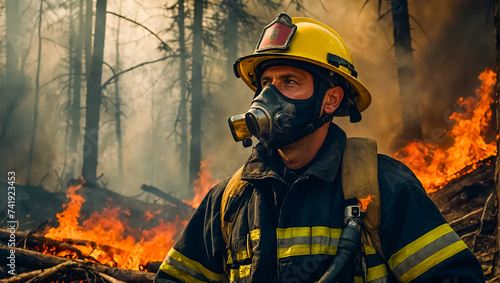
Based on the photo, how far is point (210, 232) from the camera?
2.74 meters

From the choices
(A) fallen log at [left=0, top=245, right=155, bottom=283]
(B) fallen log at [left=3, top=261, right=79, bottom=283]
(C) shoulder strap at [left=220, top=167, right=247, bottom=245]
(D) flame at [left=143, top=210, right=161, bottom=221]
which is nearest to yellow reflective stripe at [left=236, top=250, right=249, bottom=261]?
(C) shoulder strap at [left=220, top=167, right=247, bottom=245]

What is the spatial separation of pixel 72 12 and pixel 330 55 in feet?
49.6

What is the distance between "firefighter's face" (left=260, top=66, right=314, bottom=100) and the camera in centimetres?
261

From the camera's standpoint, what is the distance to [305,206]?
2385 millimetres

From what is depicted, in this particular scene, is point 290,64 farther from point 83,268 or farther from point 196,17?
point 196,17

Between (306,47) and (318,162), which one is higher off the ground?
(306,47)

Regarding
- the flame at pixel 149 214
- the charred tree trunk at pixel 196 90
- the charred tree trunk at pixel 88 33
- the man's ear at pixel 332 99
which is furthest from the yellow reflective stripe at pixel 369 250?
the charred tree trunk at pixel 88 33

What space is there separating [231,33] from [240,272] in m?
14.5

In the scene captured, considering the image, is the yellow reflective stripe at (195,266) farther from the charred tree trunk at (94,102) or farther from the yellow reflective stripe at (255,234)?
the charred tree trunk at (94,102)

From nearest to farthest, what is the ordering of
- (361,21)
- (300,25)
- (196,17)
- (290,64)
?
(290,64)
(300,25)
(361,21)
(196,17)

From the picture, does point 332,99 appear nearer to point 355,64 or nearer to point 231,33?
point 355,64

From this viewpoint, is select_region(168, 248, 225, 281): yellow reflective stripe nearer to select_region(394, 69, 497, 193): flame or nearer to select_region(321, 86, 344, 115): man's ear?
select_region(321, 86, 344, 115): man's ear

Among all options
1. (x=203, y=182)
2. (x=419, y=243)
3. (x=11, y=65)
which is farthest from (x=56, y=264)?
(x=11, y=65)

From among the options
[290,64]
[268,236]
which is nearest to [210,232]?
[268,236]
